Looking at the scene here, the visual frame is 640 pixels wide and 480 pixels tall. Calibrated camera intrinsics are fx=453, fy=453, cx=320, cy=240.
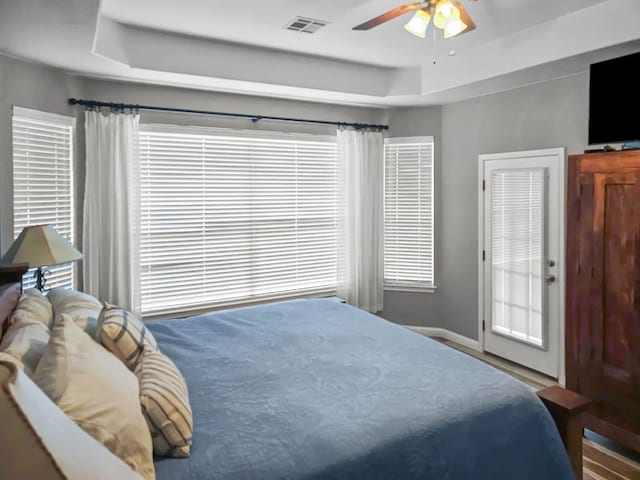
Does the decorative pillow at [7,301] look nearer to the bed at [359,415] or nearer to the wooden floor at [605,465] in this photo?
the bed at [359,415]

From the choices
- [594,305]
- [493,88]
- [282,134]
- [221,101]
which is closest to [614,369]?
[594,305]

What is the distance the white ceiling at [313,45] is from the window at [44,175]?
1.49 feet

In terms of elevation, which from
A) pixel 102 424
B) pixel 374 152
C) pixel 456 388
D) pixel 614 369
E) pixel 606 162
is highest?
pixel 374 152

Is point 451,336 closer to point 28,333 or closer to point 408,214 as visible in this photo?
point 408,214

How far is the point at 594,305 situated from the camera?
2.81 meters

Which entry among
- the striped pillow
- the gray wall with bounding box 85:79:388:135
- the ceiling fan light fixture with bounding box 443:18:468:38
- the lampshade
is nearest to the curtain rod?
the gray wall with bounding box 85:79:388:135

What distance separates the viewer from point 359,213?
4824 millimetres

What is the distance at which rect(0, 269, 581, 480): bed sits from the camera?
1451mm

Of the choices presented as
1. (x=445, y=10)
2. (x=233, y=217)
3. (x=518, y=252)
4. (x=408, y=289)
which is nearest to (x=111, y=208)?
(x=233, y=217)

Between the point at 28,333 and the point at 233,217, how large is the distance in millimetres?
2851

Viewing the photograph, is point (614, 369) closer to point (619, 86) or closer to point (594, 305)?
point (594, 305)

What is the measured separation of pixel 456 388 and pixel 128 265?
2.86 m

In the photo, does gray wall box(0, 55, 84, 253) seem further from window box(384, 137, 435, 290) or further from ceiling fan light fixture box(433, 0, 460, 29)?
window box(384, 137, 435, 290)

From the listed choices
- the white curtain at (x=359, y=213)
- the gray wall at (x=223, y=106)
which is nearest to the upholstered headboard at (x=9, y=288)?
the gray wall at (x=223, y=106)
